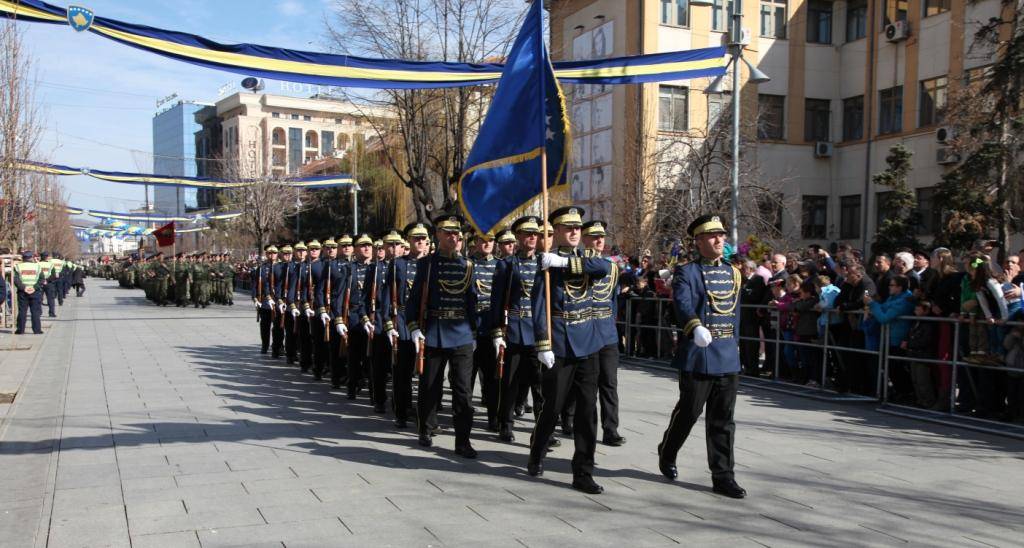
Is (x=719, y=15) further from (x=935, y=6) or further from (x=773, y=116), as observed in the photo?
(x=935, y=6)

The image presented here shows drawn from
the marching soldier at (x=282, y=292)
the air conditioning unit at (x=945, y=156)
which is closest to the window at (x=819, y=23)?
the air conditioning unit at (x=945, y=156)

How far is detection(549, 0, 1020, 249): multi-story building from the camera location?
2716 cm

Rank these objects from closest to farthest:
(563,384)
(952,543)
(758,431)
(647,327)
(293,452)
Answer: (952,543) < (563,384) < (293,452) < (758,431) < (647,327)

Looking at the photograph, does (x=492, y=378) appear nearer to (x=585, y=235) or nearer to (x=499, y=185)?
(x=585, y=235)

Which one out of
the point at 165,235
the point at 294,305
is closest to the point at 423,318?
the point at 294,305

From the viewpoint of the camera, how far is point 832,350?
1138cm

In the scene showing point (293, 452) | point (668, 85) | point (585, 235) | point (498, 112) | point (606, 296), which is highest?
point (668, 85)

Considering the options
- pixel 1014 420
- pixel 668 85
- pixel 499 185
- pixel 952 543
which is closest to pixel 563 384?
pixel 499 185

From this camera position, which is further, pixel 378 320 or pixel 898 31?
pixel 898 31

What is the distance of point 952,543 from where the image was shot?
5.14m

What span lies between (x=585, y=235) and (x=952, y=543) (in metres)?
3.74

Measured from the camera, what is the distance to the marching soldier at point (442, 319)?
25.2 feet

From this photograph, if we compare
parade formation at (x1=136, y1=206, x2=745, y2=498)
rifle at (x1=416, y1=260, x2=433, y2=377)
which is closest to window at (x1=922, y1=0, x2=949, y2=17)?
parade formation at (x1=136, y1=206, x2=745, y2=498)

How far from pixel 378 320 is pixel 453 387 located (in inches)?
75.4
